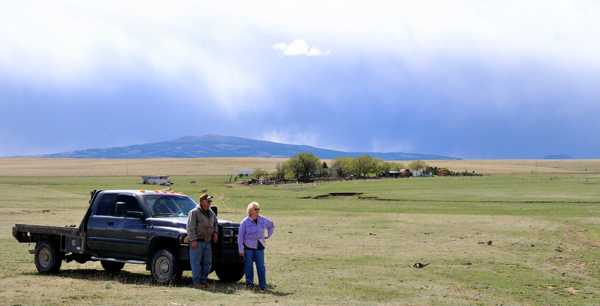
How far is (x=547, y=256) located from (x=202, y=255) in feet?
45.1

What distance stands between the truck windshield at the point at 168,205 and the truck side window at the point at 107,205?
1192 millimetres

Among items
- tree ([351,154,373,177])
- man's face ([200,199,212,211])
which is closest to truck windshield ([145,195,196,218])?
man's face ([200,199,212,211])

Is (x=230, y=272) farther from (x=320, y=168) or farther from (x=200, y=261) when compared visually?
(x=320, y=168)

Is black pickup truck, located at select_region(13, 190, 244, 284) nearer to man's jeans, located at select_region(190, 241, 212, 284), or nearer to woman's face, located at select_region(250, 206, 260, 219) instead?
man's jeans, located at select_region(190, 241, 212, 284)

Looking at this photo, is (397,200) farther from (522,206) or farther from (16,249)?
(16,249)

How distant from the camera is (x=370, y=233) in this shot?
2898 cm

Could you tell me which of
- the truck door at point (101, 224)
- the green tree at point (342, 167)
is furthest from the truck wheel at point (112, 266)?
the green tree at point (342, 167)

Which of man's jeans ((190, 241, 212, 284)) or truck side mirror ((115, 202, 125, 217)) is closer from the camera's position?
man's jeans ((190, 241, 212, 284))

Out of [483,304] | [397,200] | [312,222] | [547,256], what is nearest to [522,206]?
[397,200]

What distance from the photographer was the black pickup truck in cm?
1455

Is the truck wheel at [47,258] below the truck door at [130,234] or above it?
below

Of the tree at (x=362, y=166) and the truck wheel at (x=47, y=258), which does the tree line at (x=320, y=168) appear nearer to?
the tree at (x=362, y=166)

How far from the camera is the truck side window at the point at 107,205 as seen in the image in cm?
1610

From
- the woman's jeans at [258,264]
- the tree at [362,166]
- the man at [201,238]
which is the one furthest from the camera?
the tree at [362,166]
